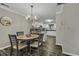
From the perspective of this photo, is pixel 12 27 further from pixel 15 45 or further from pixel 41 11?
pixel 41 11

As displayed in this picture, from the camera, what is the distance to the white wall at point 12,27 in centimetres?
257

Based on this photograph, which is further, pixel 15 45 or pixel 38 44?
pixel 38 44

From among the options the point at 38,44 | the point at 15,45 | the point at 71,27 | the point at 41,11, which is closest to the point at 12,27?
the point at 15,45

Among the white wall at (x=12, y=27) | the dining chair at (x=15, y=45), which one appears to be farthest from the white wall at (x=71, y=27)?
the dining chair at (x=15, y=45)

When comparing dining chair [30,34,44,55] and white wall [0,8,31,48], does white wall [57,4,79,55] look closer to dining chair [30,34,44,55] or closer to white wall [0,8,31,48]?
dining chair [30,34,44,55]

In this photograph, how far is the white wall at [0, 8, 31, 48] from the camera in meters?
2.57

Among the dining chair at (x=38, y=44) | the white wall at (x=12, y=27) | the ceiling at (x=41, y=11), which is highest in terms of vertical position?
the ceiling at (x=41, y=11)

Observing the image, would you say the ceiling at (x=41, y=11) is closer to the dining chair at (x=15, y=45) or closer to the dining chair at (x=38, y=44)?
the dining chair at (x=38, y=44)

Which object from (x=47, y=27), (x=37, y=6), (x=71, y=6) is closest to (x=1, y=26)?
(x=37, y=6)

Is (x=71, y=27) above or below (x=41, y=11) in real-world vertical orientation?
below

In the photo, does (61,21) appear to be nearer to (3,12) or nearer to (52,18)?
(52,18)

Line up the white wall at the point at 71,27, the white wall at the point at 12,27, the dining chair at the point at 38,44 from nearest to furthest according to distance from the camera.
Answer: the white wall at the point at 12,27 < the white wall at the point at 71,27 < the dining chair at the point at 38,44

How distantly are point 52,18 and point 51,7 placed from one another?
0.33 metres

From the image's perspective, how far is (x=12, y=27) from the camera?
268cm
